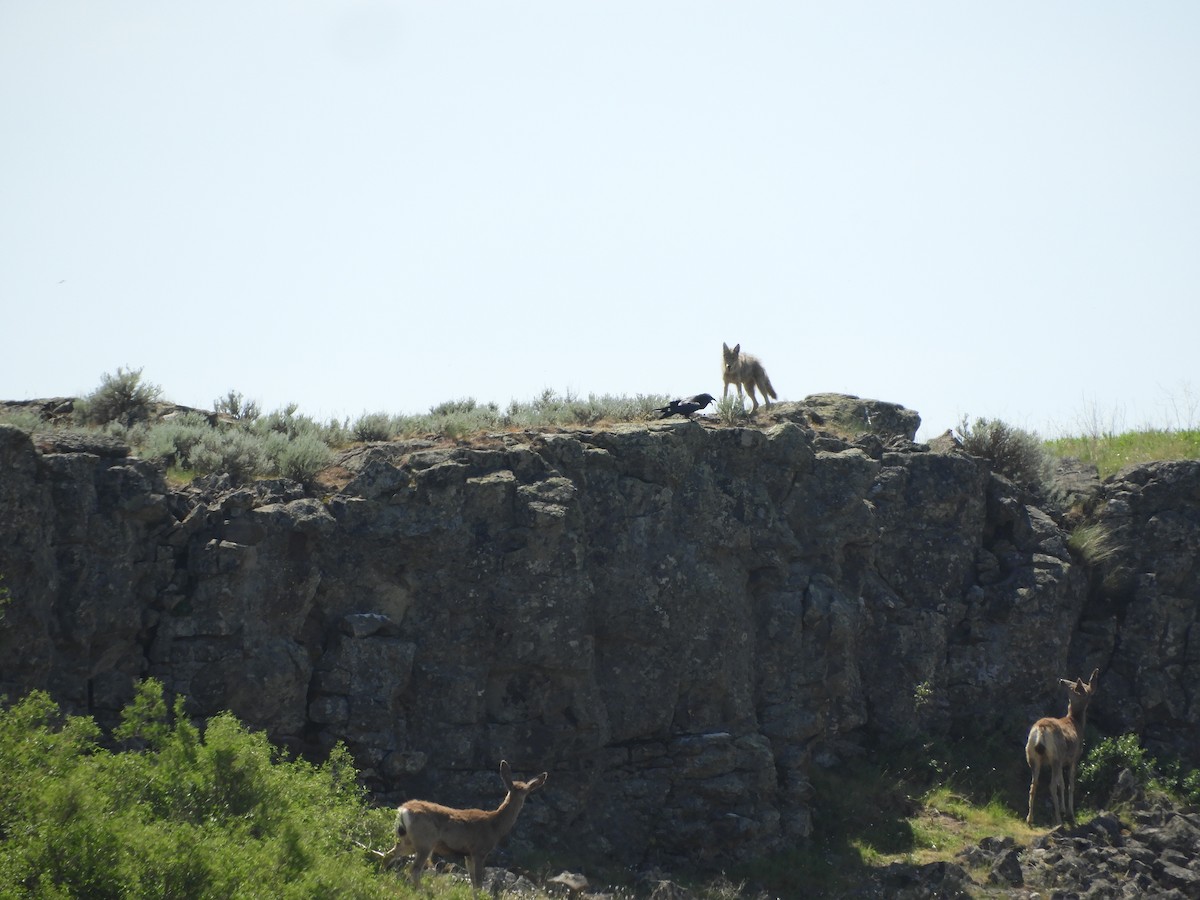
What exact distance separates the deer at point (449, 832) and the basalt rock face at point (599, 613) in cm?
242

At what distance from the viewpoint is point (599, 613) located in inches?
811

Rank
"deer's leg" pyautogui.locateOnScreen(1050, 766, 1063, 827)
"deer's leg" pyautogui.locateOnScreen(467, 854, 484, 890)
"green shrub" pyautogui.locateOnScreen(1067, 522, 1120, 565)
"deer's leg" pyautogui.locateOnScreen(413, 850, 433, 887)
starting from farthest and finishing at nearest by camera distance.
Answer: "green shrub" pyautogui.locateOnScreen(1067, 522, 1120, 565), "deer's leg" pyautogui.locateOnScreen(1050, 766, 1063, 827), "deer's leg" pyautogui.locateOnScreen(467, 854, 484, 890), "deer's leg" pyautogui.locateOnScreen(413, 850, 433, 887)

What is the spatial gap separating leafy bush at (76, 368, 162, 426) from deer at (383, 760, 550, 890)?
9731 millimetres

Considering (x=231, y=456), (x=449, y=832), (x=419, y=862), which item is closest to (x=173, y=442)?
(x=231, y=456)

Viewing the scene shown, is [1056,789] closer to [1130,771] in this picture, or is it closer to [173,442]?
[1130,771]

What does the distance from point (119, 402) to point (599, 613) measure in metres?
9.11

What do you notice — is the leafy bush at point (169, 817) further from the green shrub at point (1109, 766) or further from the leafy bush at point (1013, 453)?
the leafy bush at point (1013, 453)

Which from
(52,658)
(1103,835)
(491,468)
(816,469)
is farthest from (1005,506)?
(52,658)

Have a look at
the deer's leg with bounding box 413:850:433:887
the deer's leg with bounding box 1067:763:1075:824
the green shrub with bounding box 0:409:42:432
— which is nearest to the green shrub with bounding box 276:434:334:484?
the green shrub with bounding box 0:409:42:432

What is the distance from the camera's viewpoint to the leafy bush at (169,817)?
40.6 feet

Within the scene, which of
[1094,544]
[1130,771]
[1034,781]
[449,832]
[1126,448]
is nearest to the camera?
[449,832]

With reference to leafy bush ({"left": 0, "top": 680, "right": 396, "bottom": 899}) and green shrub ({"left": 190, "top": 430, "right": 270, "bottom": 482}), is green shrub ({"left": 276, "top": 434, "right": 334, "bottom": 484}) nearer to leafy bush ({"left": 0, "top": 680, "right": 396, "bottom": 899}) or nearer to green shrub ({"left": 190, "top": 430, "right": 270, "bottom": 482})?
green shrub ({"left": 190, "top": 430, "right": 270, "bottom": 482})

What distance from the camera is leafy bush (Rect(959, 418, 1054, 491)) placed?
26.9m

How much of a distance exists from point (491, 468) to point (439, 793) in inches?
195
